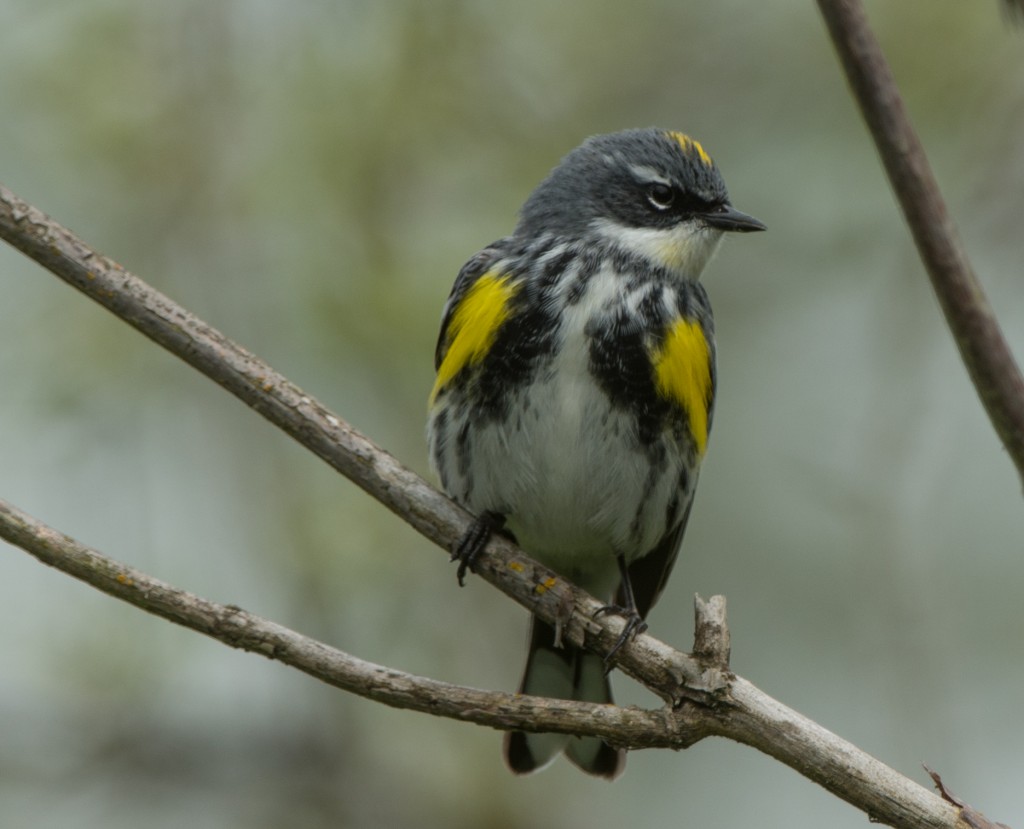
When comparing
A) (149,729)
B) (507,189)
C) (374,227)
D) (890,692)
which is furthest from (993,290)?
(149,729)

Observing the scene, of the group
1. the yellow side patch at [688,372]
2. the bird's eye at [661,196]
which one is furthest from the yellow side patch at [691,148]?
the yellow side patch at [688,372]

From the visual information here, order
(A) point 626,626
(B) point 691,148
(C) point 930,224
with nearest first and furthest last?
(C) point 930,224, (A) point 626,626, (B) point 691,148

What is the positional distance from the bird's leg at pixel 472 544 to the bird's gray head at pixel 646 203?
1298 millimetres

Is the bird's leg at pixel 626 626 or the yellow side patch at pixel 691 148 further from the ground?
the yellow side patch at pixel 691 148

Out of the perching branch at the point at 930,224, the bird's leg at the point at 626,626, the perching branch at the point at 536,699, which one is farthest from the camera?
the bird's leg at the point at 626,626

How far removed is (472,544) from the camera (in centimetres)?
476

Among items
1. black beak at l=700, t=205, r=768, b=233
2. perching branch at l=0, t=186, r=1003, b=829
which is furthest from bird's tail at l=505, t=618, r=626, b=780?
black beak at l=700, t=205, r=768, b=233

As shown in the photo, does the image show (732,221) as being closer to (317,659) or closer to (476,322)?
(476,322)

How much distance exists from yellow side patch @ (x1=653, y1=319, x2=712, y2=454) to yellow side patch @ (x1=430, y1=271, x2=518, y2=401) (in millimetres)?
623

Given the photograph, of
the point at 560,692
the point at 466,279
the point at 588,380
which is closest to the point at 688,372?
the point at 588,380

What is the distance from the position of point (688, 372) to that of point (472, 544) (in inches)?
42.5

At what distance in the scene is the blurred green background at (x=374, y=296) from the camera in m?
6.56

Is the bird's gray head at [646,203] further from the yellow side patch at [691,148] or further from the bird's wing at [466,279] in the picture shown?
the bird's wing at [466,279]

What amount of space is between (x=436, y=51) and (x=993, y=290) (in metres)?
3.53
